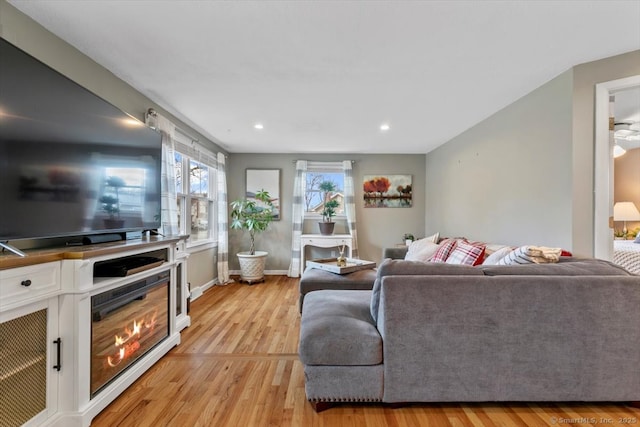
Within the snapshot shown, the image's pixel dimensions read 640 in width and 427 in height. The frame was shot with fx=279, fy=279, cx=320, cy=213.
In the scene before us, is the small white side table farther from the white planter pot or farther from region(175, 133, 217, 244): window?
region(175, 133, 217, 244): window

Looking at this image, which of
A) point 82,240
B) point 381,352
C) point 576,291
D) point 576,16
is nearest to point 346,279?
point 381,352

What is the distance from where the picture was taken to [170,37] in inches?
71.1

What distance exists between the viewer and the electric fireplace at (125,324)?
5.14 ft

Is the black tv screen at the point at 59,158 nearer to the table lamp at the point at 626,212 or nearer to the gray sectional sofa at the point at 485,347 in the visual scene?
the gray sectional sofa at the point at 485,347

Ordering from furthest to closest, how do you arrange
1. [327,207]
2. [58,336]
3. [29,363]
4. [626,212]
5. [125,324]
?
[327,207] → [626,212] → [125,324] → [58,336] → [29,363]

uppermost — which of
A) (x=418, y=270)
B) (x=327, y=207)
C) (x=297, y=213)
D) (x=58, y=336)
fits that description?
(x=327, y=207)

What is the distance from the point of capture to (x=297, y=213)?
4957 millimetres

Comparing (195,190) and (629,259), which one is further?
(195,190)

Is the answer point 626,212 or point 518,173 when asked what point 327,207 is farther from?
Answer: point 626,212

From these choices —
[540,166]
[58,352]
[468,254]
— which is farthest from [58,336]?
[540,166]

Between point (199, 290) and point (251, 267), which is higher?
point (251, 267)

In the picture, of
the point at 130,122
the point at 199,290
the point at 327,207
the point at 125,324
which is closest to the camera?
the point at 125,324

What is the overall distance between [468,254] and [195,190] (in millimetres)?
3508

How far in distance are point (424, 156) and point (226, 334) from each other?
4.36m
